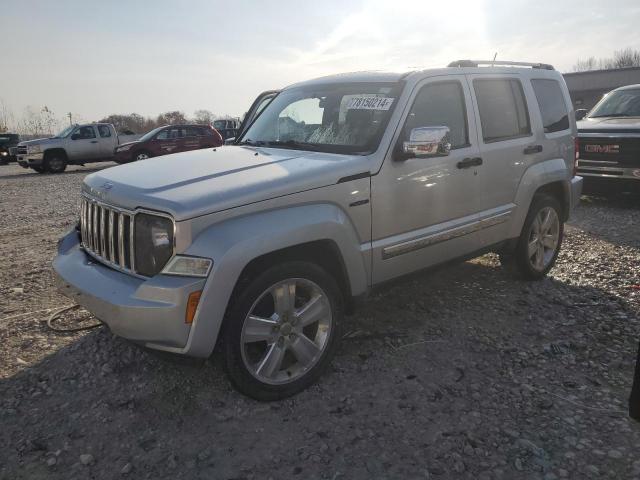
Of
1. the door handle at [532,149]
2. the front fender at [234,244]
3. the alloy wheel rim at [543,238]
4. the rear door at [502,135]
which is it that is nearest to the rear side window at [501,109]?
the rear door at [502,135]

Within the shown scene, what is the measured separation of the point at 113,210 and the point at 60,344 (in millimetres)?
1398

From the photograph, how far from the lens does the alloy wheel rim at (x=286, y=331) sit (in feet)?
9.36

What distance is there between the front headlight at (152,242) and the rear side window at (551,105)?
3.71 m

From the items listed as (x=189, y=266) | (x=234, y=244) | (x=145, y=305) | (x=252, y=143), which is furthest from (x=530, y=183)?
(x=145, y=305)

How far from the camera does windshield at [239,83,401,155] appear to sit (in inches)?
137

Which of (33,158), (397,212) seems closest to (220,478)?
(397,212)

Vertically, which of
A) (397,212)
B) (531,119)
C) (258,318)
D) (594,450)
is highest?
(531,119)

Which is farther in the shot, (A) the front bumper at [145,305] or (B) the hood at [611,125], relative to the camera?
(B) the hood at [611,125]

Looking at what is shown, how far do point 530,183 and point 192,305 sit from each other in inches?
130

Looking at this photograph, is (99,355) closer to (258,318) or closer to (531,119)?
(258,318)

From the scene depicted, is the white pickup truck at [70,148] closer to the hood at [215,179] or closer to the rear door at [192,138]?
the rear door at [192,138]

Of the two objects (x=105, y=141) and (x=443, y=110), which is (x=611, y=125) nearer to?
(x=443, y=110)

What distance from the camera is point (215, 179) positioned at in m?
2.94

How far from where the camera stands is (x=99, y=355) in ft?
11.5
